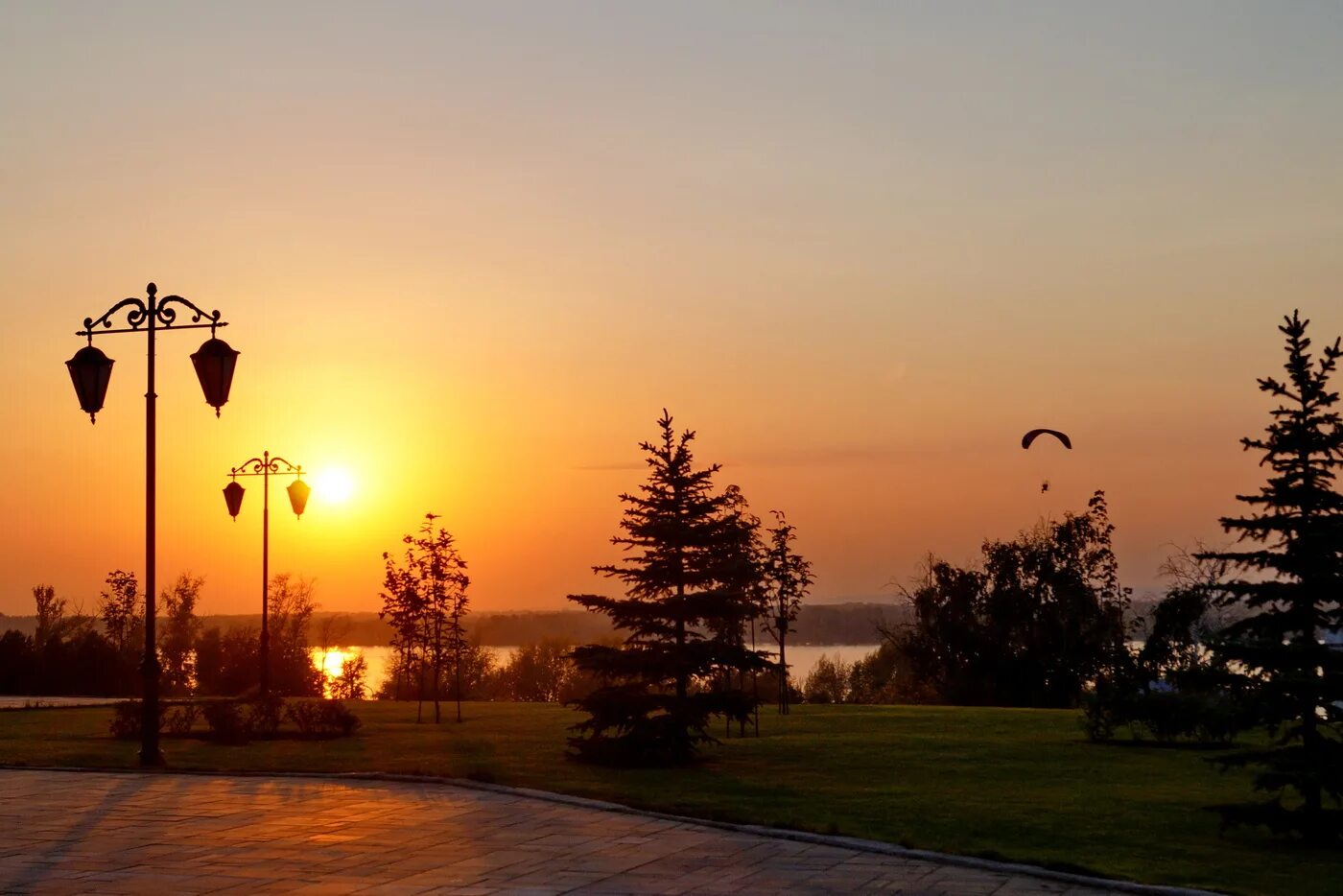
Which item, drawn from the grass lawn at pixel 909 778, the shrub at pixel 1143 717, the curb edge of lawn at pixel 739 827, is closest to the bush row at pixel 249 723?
the grass lawn at pixel 909 778

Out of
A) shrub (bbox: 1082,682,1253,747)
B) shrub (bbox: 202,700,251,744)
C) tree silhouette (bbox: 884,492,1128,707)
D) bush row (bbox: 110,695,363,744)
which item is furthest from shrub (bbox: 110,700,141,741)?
tree silhouette (bbox: 884,492,1128,707)

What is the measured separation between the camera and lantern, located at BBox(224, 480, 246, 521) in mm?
33312

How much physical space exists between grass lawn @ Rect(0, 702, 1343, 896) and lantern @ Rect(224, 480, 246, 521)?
5.54 metres

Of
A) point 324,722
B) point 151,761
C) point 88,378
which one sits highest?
point 88,378

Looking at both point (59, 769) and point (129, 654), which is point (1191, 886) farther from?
point (129, 654)

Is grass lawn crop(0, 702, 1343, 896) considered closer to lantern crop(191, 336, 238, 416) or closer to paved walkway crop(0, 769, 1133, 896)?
paved walkway crop(0, 769, 1133, 896)

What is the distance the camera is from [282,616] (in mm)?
65375

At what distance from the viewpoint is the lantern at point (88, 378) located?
18.5 m

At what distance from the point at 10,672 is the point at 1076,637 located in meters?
36.7

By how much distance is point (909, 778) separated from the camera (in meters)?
19.2

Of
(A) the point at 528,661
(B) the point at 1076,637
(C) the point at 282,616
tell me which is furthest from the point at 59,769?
(A) the point at 528,661

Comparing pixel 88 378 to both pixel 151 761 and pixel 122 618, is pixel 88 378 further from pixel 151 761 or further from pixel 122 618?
pixel 122 618

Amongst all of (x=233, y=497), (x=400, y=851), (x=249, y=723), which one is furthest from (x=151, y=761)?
(x=233, y=497)

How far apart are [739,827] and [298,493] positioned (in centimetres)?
2253
